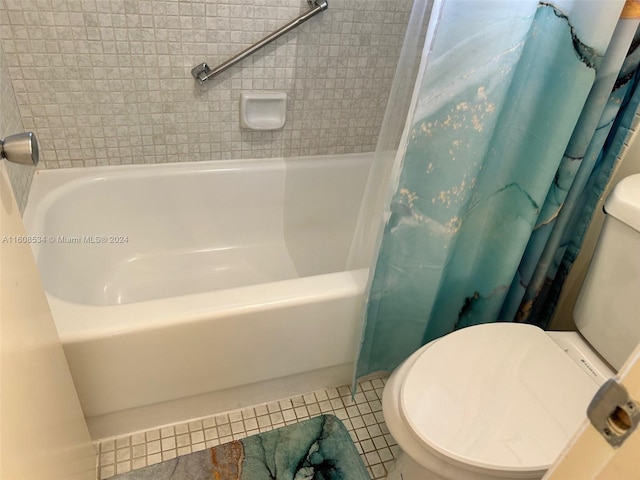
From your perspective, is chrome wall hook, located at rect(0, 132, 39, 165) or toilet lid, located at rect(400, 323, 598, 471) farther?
toilet lid, located at rect(400, 323, 598, 471)

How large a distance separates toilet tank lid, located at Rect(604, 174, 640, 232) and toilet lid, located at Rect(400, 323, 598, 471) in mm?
334

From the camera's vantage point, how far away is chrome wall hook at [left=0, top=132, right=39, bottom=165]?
69 cm

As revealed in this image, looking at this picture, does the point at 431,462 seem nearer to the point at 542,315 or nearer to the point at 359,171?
the point at 542,315

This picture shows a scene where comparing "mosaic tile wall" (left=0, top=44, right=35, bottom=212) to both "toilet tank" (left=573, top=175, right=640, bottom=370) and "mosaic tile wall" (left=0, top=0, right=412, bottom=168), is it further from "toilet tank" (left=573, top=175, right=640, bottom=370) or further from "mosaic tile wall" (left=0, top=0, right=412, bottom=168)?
"toilet tank" (left=573, top=175, right=640, bottom=370)

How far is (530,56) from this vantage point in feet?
3.55

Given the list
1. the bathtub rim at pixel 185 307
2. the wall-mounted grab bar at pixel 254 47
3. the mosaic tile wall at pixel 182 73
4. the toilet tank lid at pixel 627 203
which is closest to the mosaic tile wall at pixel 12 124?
the mosaic tile wall at pixel 182 73

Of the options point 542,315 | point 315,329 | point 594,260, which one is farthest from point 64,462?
point 542,315

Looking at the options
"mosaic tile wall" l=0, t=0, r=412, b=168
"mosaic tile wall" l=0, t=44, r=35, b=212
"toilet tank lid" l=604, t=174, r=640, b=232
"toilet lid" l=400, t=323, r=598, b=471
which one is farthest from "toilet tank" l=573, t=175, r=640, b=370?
"mosaic tile wall" l=0, t=44, r=35, b=212

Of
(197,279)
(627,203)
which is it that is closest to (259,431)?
(197,279)

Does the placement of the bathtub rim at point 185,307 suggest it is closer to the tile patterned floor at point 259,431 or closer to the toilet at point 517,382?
the toilet at point 517,382

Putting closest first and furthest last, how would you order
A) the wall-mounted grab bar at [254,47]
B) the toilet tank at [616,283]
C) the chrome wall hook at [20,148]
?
the chrome wall hook at [20,148] < the toilet tank at [616,283] < the wall-mounted grab bar at [254,47]

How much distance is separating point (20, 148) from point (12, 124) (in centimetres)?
87

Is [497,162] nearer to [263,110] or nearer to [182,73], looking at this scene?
[263,110]

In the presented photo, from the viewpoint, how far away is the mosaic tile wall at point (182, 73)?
1.43m
